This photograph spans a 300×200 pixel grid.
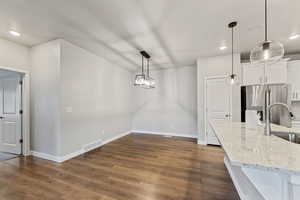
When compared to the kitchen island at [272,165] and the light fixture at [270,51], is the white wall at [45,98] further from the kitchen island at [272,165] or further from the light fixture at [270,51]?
the light fixture at [270,51]

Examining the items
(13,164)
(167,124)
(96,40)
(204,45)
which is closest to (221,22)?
(204,45)

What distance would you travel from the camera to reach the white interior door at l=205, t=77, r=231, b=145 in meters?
4.08

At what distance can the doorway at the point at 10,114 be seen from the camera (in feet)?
11.3

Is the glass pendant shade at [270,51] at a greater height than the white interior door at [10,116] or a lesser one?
greater

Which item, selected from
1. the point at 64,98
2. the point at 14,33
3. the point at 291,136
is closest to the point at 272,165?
the point at 291,136

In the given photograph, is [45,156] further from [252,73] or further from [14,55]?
[252,73]

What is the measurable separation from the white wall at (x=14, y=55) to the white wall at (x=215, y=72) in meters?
4.91

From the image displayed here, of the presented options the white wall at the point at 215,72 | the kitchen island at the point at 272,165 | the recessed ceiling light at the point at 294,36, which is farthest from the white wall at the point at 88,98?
the recessed ceiling light at the point at 294,36

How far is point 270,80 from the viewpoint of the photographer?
3646 mm

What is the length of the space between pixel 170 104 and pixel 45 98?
425 cm

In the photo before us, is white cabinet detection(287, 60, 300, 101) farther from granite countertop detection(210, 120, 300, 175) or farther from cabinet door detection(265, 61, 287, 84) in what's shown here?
granite countertop detection(210, 120, 300, 175)

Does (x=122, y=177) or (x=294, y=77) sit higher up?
(x=294, y=77)

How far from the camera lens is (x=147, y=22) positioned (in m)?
2.41

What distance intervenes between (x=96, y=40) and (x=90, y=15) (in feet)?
3.14
